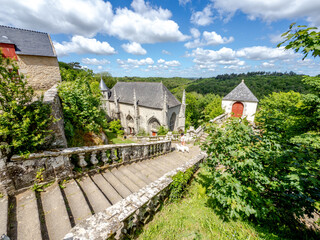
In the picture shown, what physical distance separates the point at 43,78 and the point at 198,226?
576 inches

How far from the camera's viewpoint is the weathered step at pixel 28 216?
6.42 ft

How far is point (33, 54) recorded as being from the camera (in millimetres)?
10477

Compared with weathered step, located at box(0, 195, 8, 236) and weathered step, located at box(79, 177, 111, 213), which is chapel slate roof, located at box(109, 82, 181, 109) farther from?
weathered step, located at box(0, 195, 8, 236)

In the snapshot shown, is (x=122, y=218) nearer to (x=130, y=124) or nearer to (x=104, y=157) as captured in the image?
(x=104, y=157)

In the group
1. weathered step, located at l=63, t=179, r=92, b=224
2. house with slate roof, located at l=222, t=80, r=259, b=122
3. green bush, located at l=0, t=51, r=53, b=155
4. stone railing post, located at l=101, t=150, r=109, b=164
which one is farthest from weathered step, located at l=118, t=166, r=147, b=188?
house with slate roof, located at l=222, t=80, r=259, b=122

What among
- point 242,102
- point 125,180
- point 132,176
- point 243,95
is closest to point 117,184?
point 125,180

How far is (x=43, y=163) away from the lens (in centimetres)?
291

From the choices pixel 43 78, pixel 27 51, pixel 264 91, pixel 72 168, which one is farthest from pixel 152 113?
pixel 264 91

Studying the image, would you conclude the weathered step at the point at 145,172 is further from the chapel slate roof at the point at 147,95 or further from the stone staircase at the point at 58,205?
the chapel slate roof at the point at 147,95

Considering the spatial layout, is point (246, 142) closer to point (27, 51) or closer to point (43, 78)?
point (43, 78)

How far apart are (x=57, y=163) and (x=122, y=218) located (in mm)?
2123

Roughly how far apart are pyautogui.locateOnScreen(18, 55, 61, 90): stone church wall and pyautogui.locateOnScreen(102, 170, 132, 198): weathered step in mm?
10755

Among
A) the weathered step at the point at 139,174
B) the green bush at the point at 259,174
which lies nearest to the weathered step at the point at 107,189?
the weathered step at the point at 139,174

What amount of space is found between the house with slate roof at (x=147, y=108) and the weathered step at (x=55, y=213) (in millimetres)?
15842
